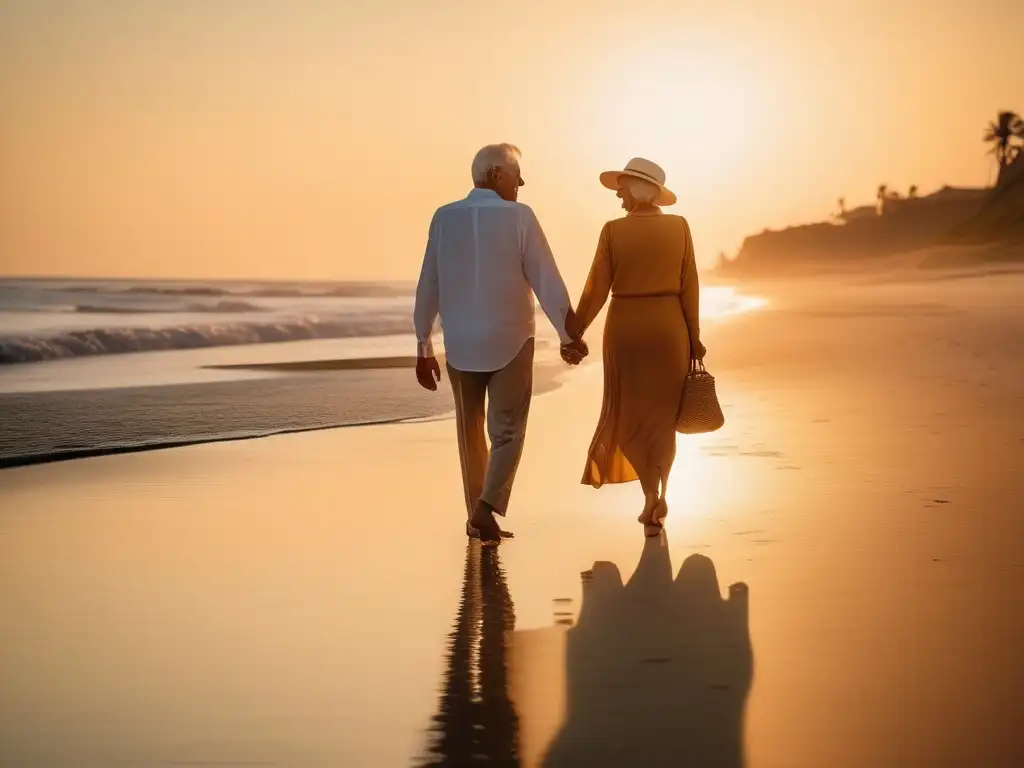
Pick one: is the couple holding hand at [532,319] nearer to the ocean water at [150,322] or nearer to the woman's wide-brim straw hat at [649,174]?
the woman's wide-brim straw hat at [649,174]

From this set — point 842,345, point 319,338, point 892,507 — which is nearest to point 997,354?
point 842,345

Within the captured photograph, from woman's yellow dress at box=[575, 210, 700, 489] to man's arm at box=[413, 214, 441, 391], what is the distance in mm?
817

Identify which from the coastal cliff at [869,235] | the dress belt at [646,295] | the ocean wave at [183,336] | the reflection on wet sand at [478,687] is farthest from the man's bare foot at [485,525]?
the coastal cliff at [869,235]

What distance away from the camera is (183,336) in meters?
32.8

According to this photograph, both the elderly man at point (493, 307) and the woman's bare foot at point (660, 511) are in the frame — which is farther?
the woman's bare foot at point (660, 511)

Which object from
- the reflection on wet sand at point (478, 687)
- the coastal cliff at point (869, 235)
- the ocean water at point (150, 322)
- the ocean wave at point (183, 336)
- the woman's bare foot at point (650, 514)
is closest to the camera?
the reflection on wet sand at point (478, 687)

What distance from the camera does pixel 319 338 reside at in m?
35.9

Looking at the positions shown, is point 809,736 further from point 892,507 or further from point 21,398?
point 21,398

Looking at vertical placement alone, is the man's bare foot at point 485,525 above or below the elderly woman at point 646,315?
below

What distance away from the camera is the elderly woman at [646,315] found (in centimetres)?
765

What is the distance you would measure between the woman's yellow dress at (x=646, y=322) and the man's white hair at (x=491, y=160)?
647mm

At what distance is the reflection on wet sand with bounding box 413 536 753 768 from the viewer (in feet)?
13.2

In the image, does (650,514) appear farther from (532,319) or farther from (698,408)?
(532,319)

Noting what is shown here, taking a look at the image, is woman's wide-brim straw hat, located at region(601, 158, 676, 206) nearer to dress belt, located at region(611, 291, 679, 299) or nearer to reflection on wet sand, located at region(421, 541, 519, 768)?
dress belt, located at region(611, 291, 679, 299)
